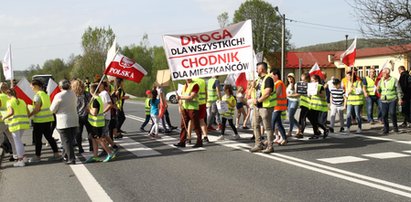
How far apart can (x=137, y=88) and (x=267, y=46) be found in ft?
61.8

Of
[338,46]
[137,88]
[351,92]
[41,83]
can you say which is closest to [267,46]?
[137,88]

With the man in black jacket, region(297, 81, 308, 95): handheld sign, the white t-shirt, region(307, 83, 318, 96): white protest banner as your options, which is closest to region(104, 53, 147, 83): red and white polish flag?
the white t-shirt

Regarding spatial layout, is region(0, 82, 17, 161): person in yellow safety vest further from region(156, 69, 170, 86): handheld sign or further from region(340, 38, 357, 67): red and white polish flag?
region(340, 38, 357, 67): red and white polish flag

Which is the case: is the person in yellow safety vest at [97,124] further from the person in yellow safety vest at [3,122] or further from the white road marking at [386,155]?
the white road marking at [386,155]

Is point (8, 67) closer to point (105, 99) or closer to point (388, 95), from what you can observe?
point (105, 99)

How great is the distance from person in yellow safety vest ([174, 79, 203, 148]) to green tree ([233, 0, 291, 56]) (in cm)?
5146

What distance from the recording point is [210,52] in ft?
33.6

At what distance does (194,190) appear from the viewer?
6.40 metres

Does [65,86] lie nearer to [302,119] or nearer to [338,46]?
[302,119]

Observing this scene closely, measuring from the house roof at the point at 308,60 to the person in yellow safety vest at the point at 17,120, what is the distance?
2396 inches

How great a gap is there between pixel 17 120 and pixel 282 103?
5.74 meters

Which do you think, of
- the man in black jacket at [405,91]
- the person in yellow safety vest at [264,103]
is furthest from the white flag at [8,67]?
the man in black jacket at [405,91]

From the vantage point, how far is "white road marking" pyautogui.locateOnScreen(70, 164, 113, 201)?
6.19 m

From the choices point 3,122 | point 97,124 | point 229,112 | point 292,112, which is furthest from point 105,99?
point 292,112
